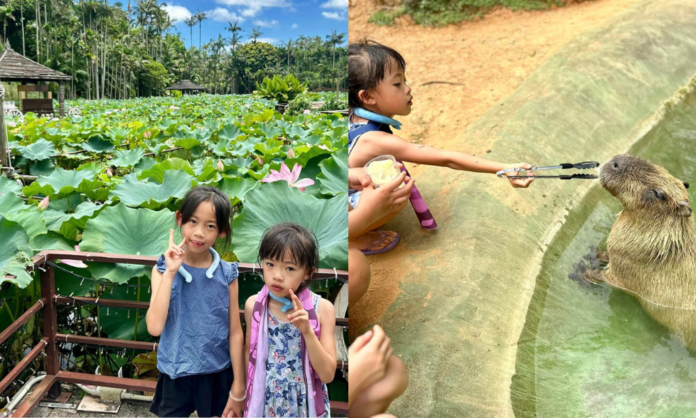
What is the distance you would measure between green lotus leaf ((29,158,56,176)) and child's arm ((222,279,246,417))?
2.19 metres

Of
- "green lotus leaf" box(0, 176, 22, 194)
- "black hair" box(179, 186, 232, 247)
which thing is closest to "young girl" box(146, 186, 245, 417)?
"black hair" box(179, 186, 232, 247)

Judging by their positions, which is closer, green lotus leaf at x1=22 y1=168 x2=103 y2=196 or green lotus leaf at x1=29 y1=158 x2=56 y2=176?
green lotus leaf at x1=22 y1=168 x2=103 y2=196

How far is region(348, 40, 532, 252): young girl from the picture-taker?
5.58 feet

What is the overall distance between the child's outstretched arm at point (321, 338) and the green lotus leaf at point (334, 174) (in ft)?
2.04

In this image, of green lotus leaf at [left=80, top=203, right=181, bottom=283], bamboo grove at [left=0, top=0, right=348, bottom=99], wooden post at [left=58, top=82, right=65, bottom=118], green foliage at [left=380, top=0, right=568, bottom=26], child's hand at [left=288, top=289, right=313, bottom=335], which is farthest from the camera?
green foliage at [left=380, top=0, right=568, bottom=26]

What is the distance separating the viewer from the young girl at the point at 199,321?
4.00 ft

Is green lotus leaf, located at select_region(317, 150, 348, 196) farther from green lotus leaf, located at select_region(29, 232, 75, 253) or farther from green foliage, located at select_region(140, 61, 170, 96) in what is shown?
green lotus leaf, located at select_region(29, 232, 75, 253)

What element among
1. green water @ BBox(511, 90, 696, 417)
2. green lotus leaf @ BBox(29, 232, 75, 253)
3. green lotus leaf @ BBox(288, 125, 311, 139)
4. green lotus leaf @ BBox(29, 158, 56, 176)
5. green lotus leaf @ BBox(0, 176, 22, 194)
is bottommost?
green water @ BBox(511, 90, 696, 417)

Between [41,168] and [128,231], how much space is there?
5.42 ft

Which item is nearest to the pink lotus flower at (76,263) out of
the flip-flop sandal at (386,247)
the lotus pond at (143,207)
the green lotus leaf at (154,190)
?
the lotus pond at (143,207)

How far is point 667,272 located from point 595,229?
0.50 meters

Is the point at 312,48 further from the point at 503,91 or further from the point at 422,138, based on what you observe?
the point at 503,91

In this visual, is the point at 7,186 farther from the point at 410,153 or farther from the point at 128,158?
the point at 410,153

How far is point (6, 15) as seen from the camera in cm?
172
